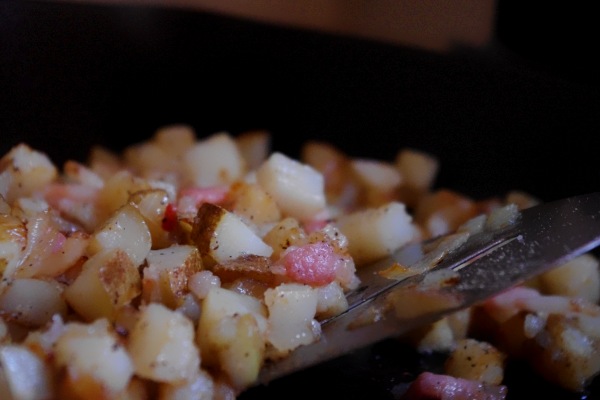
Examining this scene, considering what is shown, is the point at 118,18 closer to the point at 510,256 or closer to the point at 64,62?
the point at 64,62

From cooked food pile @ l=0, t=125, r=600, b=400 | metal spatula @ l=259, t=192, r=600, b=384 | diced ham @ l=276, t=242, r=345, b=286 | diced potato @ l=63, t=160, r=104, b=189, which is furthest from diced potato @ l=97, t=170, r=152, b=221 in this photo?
metal spatula @ l=259, t=192, r=600, b=384

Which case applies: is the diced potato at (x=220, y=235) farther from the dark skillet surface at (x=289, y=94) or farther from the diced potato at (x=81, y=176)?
the dark skillet surface at (x=289, y=94)

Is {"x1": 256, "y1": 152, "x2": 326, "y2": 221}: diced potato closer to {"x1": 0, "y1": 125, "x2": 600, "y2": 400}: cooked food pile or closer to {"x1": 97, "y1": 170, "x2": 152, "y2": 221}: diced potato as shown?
{"x1": 0, "y1": 125, "x2": 600, "y2": 400}: cooked food pile

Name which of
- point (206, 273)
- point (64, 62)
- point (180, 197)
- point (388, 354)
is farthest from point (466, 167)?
point (64, 62)

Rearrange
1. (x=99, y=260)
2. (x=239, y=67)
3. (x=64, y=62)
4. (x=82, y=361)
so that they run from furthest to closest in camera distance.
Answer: (x=239, y=67)
(x=64, y=62)
(x=99, y=260)
(x=82, y=361)

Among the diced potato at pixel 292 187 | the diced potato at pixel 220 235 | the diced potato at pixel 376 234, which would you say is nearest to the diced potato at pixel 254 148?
the diced potato at pixel 292 187
